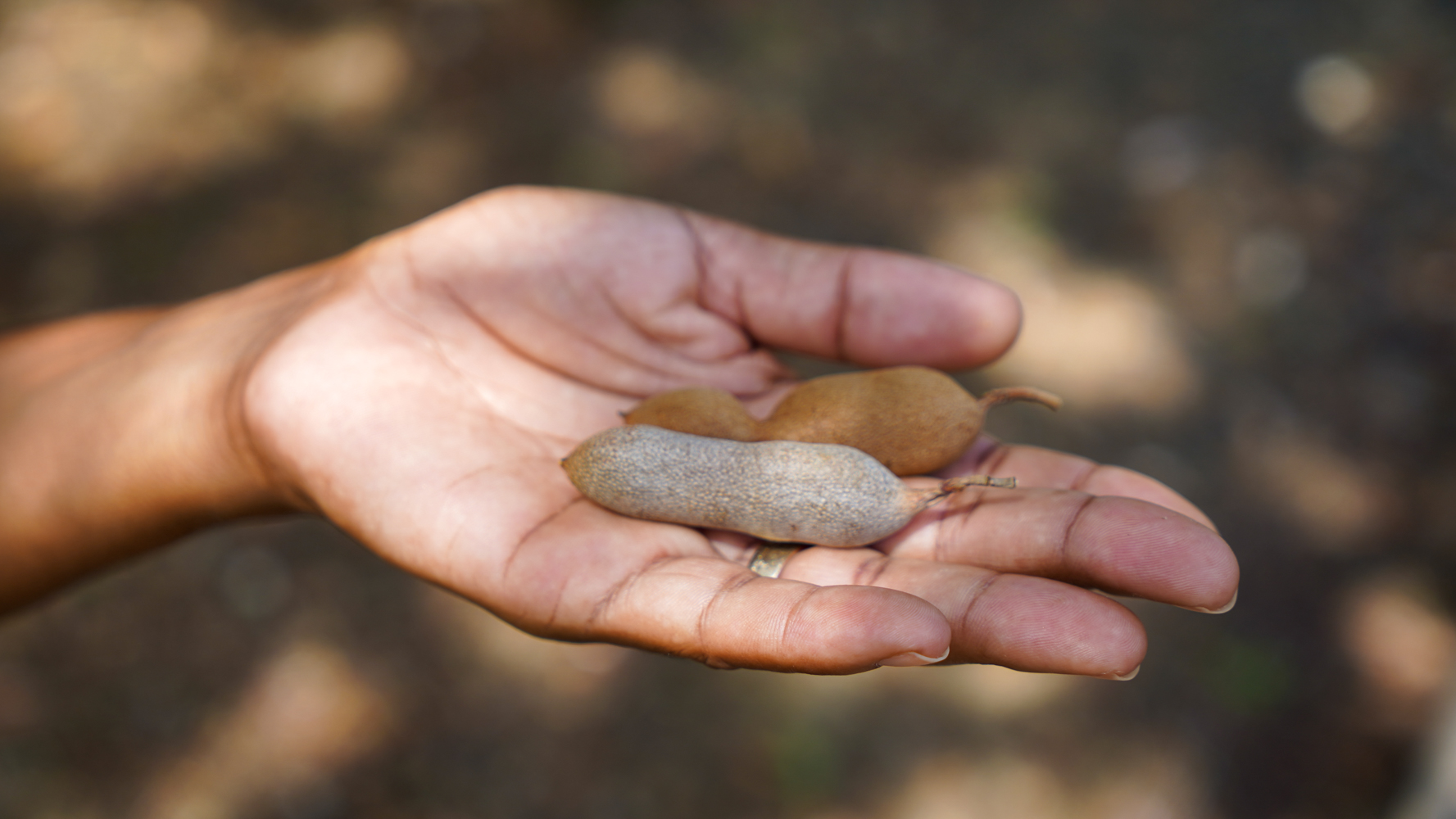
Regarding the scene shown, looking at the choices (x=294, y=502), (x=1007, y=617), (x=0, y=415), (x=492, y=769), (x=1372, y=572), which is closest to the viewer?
(x=1007, y=617)

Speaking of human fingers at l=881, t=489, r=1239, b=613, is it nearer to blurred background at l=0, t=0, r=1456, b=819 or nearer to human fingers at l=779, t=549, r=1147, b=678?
human fingers at l=779, t=549, r=1147, b=678

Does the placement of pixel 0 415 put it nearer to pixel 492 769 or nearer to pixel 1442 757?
pixel 492 769

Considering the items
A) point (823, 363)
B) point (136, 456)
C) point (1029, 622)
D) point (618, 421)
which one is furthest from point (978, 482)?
point (136, 456)

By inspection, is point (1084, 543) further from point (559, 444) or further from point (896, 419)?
point (559, 444)

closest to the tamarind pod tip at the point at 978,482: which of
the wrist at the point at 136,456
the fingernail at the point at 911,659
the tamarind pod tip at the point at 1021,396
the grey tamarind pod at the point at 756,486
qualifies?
the grey tamarind pod at the point at 756,486

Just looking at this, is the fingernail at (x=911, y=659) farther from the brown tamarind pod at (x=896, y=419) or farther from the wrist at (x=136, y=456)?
the wrist at (x=136, y=456)

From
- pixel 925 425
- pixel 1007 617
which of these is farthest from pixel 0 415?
pixel 1007 617

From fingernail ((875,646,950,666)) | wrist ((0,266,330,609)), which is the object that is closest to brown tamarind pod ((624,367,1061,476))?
fingernail ((875,646,950,666))
